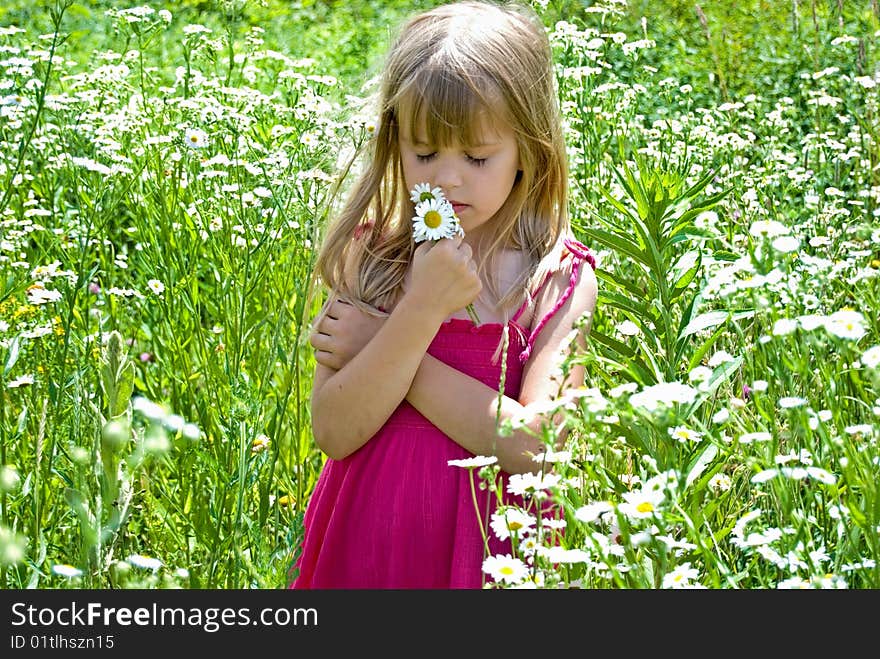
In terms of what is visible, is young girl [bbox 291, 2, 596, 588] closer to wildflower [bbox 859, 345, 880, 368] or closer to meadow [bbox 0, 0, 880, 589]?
meadow [bbox 0, 0, 880, 589]

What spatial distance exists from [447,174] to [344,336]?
32 centimetres

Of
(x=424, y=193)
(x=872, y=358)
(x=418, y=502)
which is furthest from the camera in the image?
(x=418, y=502)

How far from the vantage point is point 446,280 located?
1.79 metres

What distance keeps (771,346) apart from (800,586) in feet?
1.43

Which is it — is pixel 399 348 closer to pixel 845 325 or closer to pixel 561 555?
pixel 561 555

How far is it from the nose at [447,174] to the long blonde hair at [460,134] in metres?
0.04

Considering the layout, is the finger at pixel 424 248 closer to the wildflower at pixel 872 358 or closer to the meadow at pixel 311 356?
the meadow at pixel 311 356

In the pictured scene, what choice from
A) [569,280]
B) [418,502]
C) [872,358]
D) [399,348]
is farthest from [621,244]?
[872,358]

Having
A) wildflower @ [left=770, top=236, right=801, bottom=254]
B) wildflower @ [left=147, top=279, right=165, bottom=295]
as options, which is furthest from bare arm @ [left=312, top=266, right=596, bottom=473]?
wildflower @ [left=147, top=279, right=165, bottom=295]

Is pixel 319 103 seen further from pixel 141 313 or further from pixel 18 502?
pixel 18 502

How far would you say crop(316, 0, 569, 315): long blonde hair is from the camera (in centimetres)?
190

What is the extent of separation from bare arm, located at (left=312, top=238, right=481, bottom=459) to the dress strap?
0.60 feet

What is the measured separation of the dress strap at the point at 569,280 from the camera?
A: 6.40ft

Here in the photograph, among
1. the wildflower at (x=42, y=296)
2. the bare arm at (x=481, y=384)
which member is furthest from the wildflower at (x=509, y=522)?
the wildflower at (x=42, y=296)
